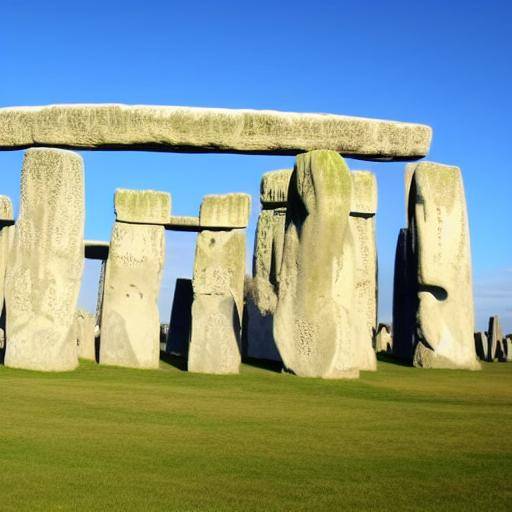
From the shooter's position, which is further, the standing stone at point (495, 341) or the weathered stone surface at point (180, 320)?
the standing stone at point (495, 341)

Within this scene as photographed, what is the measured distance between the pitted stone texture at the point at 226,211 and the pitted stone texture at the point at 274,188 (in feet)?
6.48

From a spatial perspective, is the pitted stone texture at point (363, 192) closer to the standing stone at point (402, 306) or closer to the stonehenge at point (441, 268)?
the stonehenge at point (441, 268)

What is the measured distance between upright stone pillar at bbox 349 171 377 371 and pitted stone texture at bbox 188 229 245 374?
1810 mm

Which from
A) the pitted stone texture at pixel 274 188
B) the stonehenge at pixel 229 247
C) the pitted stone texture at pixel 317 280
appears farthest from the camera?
the pitted stone texture at pixel 274 188

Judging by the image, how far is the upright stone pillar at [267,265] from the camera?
14.9 meters

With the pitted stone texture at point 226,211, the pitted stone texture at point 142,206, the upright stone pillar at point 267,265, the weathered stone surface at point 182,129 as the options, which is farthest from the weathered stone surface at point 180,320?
the weathered stone surface at point 182,129

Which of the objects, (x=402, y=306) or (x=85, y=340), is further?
(x=402, y=306)

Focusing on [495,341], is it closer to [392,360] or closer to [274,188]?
[392,360]

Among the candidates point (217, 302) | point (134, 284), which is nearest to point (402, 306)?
point (217, 302)

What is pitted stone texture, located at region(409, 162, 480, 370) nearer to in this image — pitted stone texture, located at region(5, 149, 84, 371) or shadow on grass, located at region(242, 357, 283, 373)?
shadow on grass, located at region(242, 357, 283, 373)

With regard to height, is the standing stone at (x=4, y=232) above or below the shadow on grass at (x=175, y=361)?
above

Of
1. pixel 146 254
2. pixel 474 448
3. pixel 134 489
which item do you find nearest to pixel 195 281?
pixel 146 254

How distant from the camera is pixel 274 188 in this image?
1491 cm

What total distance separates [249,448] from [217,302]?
265 inches
